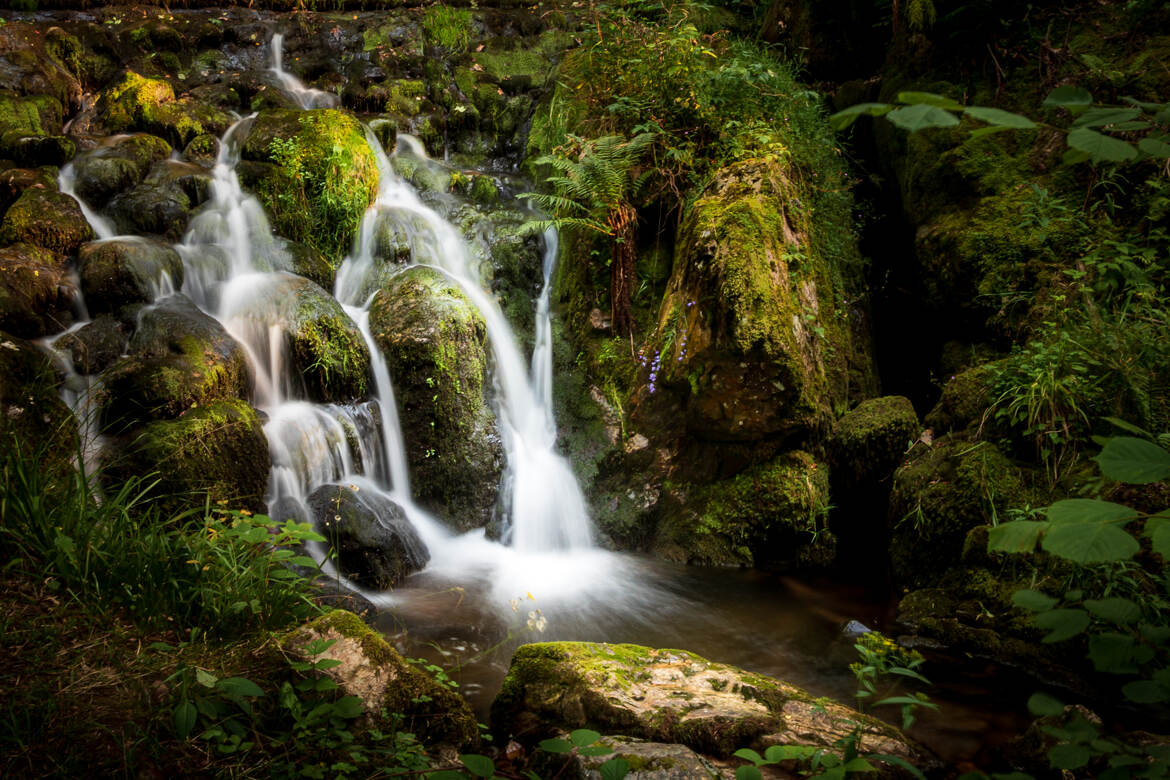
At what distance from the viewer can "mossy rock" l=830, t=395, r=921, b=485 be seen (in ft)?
17.0

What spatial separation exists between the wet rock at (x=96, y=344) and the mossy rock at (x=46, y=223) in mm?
1235

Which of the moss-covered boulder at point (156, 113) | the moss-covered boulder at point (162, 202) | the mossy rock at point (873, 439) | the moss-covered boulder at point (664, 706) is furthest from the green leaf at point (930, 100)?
the moss-covered boulder at point (156, 113)

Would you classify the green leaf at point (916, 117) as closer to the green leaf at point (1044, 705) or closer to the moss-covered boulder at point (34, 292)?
the green leaf at point (1044, 705)

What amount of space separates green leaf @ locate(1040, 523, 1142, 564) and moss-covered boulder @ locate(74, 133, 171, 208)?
853 centimetres

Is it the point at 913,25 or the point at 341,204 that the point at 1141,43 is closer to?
Result: the point at 913,25

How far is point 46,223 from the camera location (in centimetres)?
597

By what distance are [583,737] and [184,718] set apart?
116cm

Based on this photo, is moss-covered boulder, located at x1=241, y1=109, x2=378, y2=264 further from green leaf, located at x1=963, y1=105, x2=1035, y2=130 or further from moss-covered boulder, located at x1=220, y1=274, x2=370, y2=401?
green leaf, located at x1=963, y1=105, x2=1035, y2=130

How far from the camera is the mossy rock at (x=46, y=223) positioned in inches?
231

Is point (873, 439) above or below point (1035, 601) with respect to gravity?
above

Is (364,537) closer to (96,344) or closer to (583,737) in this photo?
(96,344)

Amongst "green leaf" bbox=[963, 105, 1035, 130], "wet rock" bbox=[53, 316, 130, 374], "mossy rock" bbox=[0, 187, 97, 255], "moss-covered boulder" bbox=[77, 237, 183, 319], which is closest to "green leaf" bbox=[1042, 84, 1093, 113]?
"green leaf" bbox=[963, 105, 1035, 130]

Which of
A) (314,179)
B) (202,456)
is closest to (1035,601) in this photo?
(202,456)

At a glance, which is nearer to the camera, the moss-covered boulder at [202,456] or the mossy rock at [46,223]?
the moss-covered boulder at [202,456]
